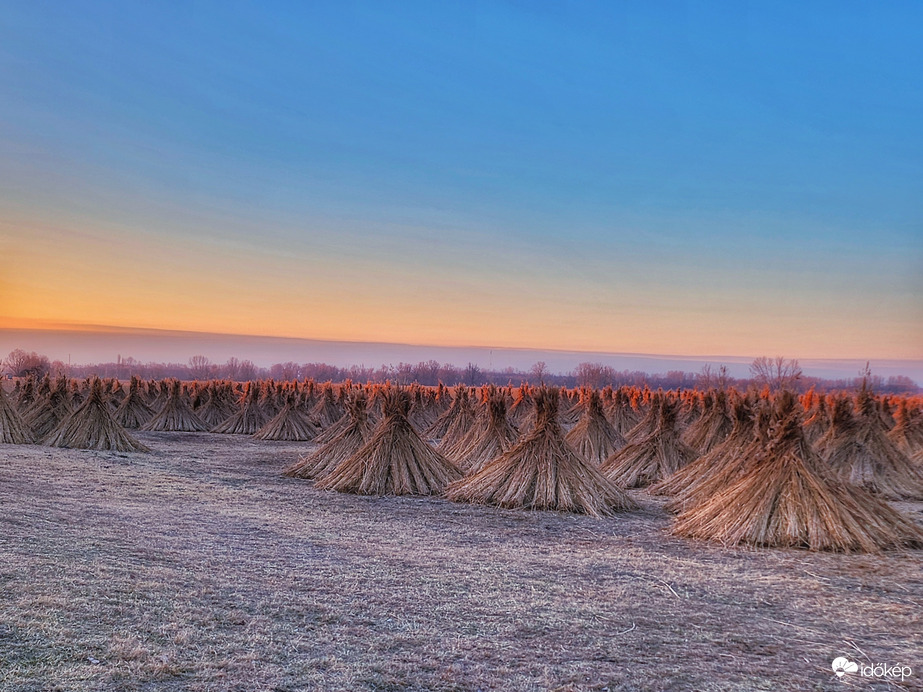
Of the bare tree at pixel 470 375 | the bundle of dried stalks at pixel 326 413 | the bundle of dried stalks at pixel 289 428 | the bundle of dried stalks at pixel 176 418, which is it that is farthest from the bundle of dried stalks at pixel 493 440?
the bare tree at pixel 470 375

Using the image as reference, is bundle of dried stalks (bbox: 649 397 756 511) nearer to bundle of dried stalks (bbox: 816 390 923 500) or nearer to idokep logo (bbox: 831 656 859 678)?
bundle of dried stalks (bbox: 816 390 923 500)

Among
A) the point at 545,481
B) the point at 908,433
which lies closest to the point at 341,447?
the point at 545,481

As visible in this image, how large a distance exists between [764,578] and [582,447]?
11.8m

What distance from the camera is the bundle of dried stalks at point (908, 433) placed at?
62.0 ft

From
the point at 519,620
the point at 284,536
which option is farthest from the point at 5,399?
the point at 519,620

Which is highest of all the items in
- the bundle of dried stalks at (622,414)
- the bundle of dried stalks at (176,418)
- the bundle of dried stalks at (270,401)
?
the bundle of dried stalks at (622,414)

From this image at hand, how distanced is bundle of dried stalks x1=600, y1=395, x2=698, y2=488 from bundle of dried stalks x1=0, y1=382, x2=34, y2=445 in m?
15.4

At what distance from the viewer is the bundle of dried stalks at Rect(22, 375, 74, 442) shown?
19.7 m

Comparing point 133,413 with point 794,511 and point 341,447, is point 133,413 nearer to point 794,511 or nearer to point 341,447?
point 341,447

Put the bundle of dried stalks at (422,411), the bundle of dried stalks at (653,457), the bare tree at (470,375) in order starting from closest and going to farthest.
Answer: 1. the bundle of dried stalks at (653,457)
2. the bundle of dried stalks at (422,411)
3. the bare tree at (470,375)

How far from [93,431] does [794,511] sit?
56.2 feet

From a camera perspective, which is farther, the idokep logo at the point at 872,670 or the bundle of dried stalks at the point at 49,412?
the bundle of dried stalks at the point at 49,412

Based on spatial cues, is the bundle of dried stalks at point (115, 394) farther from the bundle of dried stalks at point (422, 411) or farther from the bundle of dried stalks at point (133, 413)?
the bundle of dried stalks at point (422, 411)

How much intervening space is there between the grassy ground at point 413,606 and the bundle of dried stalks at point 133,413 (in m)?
20.3
